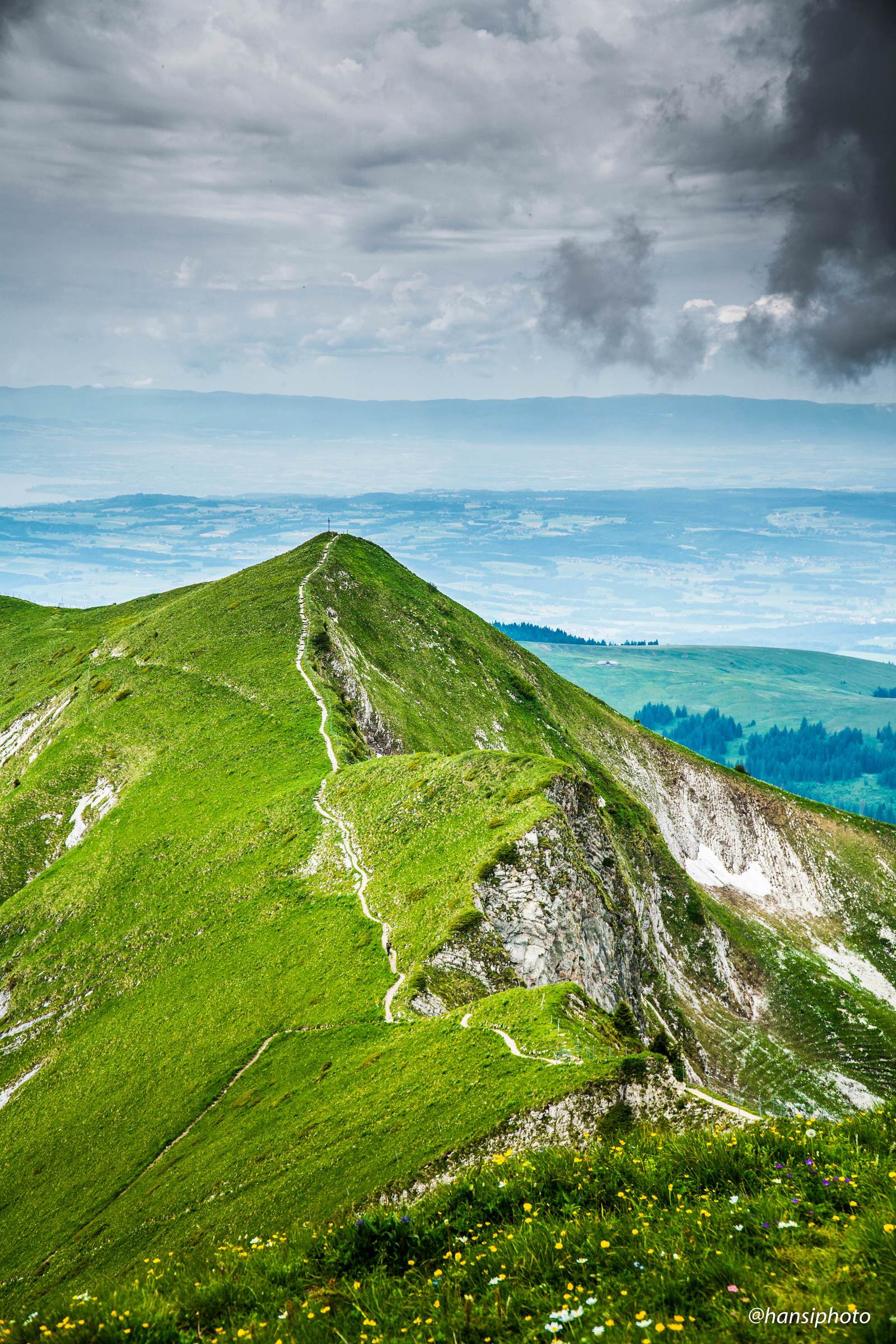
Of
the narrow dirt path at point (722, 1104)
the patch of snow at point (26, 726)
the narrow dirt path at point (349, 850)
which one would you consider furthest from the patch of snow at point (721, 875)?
the narrow dirt path at point (722, 1104)

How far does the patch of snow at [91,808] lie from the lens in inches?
2950

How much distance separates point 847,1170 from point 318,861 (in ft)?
159

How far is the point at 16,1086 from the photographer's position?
4903 cm

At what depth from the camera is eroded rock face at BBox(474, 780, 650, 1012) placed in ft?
155

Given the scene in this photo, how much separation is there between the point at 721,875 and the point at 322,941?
372ft

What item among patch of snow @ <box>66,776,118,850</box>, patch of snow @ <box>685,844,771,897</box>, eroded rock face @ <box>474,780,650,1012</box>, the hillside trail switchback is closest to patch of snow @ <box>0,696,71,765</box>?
patch of snow @ <box>66,776,118,850</box>

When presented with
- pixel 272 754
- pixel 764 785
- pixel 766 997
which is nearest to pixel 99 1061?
pixel 272 754

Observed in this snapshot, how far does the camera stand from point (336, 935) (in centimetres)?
4872

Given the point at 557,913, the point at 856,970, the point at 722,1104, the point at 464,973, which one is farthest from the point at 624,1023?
the point at 856,970

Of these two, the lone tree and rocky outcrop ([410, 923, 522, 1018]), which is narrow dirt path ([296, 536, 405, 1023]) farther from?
the lone tree

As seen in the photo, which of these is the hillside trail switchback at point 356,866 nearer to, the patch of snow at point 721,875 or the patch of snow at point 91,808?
the patch of snow at point 91,808

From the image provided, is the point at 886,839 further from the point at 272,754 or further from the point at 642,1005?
the point at 272,754

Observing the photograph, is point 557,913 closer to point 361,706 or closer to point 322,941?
point 322,941

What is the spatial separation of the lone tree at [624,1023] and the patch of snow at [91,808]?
5354 centimetres
